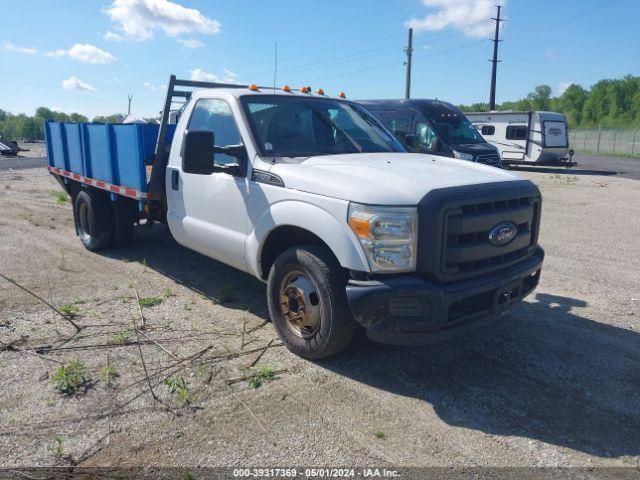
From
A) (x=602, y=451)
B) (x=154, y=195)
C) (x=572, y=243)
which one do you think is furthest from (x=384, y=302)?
(x=572, y=243)

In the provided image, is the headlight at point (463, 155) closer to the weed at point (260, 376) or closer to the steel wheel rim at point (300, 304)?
the steel wheel rim at point (300, 304)

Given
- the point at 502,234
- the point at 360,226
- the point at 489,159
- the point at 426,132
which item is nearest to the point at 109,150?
the point at 360,226

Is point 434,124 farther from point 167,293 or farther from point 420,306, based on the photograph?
point 420,306

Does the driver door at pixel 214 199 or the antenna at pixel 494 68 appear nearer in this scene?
the driver door at pixel 214 199

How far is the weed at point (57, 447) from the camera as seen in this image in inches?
121

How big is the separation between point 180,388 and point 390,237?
71.4 inches

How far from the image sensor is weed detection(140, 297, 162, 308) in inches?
218

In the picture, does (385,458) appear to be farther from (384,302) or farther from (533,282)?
(533,282)

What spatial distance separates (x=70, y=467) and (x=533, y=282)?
11.6ft

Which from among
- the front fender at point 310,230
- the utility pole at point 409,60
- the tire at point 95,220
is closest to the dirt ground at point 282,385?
the front fender at point 310,230

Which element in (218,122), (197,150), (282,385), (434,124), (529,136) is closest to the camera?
(282,385)

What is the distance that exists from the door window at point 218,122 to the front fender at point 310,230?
2.38 ft

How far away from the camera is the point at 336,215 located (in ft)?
12.4

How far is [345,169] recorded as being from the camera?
412cm
